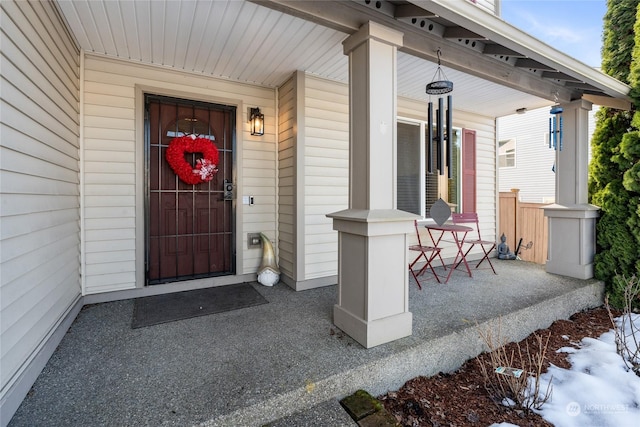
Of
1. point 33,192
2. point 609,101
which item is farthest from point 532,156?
point 33,192

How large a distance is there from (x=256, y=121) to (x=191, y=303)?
7.23 ft

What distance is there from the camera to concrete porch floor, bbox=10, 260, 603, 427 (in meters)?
1.55

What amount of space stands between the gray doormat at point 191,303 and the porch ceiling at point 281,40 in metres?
2.48

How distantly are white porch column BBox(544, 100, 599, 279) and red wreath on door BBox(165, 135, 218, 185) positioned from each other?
4504 millimetres

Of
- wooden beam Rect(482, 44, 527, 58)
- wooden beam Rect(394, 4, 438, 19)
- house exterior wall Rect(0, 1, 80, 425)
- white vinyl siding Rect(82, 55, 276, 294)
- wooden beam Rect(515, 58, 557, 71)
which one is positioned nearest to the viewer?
house exterior wall Rect(0, 1, 80, 425)

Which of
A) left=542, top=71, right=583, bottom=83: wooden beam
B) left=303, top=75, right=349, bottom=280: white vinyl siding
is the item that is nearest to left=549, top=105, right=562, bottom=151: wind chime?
left=542, top=71, right=583, bottom=83: wooden beam

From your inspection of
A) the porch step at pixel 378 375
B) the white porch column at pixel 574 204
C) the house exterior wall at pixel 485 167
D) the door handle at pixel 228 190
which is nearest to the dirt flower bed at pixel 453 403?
the porch step at pixel 378 375

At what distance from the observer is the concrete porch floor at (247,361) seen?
1.55 m

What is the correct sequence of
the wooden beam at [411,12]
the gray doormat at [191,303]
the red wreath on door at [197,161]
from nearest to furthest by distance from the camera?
the wooden beam at [411,12], the gray doormat at [191,303], the red wreath on door at [197,161]

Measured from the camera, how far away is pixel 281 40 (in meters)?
2.75

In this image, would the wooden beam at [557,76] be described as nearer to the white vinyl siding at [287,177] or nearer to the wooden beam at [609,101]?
the wooden beam at [609,101]

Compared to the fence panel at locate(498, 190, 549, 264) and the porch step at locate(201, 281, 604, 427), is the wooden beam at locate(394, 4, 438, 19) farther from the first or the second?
the fence panel at locate(498, 190, 549, 264)

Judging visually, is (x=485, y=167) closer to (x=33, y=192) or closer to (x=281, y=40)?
(x=281, y=40)

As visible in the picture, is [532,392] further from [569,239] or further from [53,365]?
[53,365]
